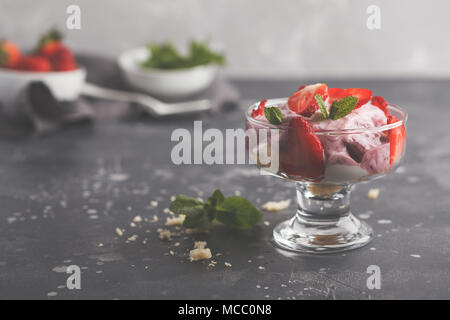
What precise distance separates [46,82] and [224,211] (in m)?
1.01

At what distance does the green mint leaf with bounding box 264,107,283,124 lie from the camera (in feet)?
3.49

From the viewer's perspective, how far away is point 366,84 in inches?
94.4

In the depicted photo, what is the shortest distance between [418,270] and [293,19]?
175 centimetres

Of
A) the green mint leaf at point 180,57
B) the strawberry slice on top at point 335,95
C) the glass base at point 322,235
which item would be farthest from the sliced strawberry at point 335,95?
the green mint leaf at point 180,57

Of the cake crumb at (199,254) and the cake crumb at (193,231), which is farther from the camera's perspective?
the cake crumb at (193,231)

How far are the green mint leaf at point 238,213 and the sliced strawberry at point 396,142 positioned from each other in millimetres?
271

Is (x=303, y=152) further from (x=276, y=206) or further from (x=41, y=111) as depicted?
(x=41, y=111)

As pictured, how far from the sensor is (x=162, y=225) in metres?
1.26

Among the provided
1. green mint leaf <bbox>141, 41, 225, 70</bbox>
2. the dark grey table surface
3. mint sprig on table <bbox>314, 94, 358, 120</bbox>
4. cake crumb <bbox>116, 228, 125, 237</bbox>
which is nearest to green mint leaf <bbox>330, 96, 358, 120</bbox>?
mint sprig on table <bbox>314, 94, 358, 120</bbox>

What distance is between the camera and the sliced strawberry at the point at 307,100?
1.07 metres

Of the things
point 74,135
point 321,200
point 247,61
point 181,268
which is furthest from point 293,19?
point 181,268

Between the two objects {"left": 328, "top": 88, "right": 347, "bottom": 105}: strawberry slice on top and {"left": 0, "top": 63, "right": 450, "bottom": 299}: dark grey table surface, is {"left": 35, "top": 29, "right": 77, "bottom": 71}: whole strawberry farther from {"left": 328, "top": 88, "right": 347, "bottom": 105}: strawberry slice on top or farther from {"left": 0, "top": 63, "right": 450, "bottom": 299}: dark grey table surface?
{"left": 328, "top": 88, "right": 347, "bottom": 105}: strawberry slice on top

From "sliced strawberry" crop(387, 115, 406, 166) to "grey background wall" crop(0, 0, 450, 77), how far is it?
1607 millimetres

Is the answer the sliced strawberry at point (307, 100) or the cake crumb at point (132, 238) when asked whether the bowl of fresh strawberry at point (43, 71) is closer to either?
the cake crumb at point (132, 238)
